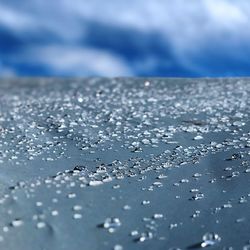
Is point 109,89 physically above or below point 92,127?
above

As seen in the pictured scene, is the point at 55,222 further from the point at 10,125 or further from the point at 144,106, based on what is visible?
the point at 144,106

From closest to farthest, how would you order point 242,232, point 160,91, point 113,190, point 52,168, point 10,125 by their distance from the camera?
1. point 242,232
2. point 113,190
3. point 52,168
4. point 10,125
5. point 160,91

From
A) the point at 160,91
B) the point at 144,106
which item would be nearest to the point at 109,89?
the point at 160,91

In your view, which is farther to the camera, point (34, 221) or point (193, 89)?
point (193, 89)

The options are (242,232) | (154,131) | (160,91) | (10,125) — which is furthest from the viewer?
(160,91)

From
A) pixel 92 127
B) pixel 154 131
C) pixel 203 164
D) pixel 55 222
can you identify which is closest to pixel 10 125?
pixel 92 127

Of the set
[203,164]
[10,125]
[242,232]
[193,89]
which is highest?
[193,89]
